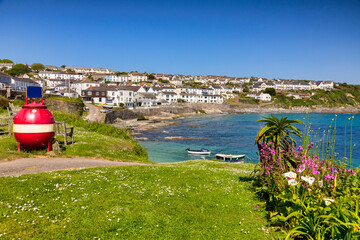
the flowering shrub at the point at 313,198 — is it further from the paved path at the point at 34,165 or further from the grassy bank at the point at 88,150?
the grassy bank at the point at 88,150

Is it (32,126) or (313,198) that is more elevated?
(32,126)

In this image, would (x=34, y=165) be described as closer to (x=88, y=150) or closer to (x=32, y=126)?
(x=32, y=126)

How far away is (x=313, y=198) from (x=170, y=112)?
125m

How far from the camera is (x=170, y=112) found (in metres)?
132

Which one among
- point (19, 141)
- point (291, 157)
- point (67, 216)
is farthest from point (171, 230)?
point (19, 141)

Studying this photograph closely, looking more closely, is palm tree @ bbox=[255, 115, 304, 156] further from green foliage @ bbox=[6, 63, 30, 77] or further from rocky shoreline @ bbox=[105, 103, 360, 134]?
green foliage @ bbox=[6, 63, 30, 77]

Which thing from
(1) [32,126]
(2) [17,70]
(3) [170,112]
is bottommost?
(3) [170,112]

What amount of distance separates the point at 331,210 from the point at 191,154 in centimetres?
4118

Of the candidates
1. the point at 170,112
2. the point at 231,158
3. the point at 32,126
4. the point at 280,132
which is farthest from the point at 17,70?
the point at 280,132

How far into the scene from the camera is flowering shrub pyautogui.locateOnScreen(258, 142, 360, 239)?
6441 mm

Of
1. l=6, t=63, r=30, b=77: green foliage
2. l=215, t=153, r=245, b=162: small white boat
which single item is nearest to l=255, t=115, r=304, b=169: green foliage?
l=215, t=153, r=245, b=162: small white boat

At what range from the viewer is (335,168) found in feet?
30.0

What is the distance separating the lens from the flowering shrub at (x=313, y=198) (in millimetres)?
6441

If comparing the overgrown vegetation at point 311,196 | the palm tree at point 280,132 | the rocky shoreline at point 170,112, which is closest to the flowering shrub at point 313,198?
the overgrown vegetation at point 311,196
